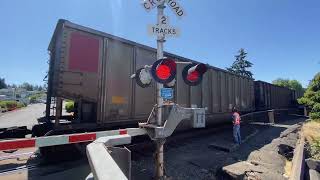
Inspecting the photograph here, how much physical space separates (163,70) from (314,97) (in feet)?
→ 65.1

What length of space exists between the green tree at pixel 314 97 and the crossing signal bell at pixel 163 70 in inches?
739

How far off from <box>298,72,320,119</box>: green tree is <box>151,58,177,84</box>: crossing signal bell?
739 inches

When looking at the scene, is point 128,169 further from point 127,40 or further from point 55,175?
point 127,40

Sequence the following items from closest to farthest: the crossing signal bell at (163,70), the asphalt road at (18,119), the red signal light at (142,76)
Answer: the crossing signal bell at (163,70)
the red signal light at (142,76)
the asphalt road at (18,119)

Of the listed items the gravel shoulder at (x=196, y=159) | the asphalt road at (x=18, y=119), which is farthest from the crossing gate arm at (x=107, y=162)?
the asphalt road at (x=18, y=119)

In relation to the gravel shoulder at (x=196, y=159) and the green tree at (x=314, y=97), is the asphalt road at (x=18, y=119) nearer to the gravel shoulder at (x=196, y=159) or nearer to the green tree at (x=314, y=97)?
the gravel shoulder at (x=196, y=159)

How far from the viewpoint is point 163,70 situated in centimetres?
370

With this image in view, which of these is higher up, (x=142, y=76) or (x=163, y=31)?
(x=163, y=31)

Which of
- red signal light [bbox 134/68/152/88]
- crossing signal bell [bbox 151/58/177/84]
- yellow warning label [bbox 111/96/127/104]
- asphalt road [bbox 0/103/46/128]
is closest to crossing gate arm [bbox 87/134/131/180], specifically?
crossing signal bell [bbox 151/58/177/84]

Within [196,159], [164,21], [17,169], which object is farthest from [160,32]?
[17,169]

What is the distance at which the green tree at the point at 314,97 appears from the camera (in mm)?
18484

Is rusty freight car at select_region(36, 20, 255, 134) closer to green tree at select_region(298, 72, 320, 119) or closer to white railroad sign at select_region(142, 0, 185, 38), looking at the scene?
white railroad sign at select_region(142, 0, 185, 38)

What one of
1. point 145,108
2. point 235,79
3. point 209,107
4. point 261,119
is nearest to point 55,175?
point 145,108

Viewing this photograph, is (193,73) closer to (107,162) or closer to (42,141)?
(42,141)
